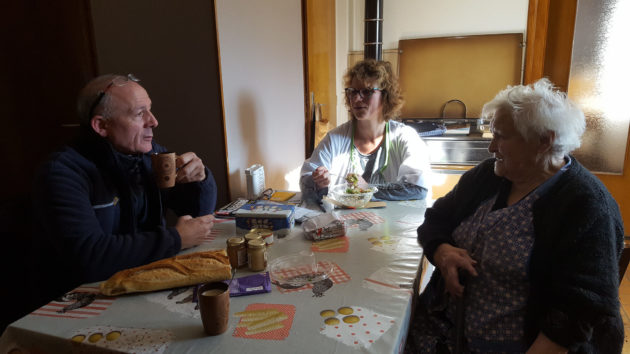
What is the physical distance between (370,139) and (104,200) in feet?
5.09

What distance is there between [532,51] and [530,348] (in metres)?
3.28

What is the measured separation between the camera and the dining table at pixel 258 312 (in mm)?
868

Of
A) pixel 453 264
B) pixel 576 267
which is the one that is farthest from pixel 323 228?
pixel 576 267

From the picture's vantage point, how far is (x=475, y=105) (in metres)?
4.32

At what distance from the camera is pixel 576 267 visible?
3.30 ft

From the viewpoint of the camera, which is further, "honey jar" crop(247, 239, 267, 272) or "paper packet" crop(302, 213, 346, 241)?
"paper packet" crop(302, 213, 346, 241)

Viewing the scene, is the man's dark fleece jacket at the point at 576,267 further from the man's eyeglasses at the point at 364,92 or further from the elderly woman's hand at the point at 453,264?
the man's eyeglasses at the point at 364,92

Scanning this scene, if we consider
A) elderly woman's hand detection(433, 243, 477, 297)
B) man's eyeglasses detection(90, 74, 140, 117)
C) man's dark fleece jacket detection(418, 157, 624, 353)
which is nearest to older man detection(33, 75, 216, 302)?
man's eyeglasses detection(90, 74, 140, 117)

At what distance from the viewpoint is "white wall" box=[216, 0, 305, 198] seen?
2256 millimetres

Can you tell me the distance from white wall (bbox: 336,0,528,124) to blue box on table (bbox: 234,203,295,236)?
320cm

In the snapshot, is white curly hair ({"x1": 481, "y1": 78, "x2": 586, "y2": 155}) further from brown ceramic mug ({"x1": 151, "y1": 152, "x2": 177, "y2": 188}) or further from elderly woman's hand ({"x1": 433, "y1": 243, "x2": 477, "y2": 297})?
brown ceramic mug ({"x1": 151, "y1": 152, "x2": 177, "y2": 188})

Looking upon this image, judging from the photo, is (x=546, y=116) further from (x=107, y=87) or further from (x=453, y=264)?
(x=107, y=87)

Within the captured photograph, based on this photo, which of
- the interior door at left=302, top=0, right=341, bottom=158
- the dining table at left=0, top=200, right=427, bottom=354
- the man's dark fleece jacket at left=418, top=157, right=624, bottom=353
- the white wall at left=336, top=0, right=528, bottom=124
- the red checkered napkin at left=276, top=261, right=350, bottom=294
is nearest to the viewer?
the dining table at left=0, top=200, right=427, bottom=354

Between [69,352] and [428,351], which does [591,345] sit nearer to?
[428,351]
